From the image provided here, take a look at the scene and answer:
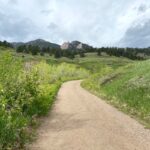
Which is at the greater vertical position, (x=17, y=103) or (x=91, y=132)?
(x=17, y=103)

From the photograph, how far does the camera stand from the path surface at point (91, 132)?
15.4m

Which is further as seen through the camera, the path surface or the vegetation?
the path surface

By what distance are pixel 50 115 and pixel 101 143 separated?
10026 millimetres

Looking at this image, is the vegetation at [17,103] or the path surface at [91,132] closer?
the vegetation at [17,103]

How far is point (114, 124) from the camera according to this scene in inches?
813

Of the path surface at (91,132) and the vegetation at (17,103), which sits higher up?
the vegetation at (17,103)

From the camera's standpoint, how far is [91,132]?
1806cm

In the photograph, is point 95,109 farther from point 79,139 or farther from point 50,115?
point 79,139

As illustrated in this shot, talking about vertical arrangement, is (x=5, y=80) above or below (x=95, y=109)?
above

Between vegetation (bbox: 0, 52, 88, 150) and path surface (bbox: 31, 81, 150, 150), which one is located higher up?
vegetation (bbox: 0, 52, 88, 150)

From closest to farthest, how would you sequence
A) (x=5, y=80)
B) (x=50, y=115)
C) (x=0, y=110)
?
(x=0, y=110) < (x=5, y=80) < (x=50, y=115)

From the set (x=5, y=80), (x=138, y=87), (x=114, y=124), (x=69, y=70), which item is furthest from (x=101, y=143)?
(x=69, y=70)

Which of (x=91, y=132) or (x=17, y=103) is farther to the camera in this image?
(x=17, y=103)

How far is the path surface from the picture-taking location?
15359 mm
